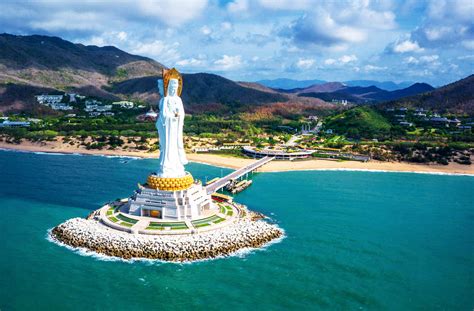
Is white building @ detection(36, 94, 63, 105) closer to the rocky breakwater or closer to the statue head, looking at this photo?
the statue head

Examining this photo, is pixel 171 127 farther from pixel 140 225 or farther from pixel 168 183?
pixel 140 225

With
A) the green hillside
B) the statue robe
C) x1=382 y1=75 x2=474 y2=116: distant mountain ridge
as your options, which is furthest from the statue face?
x1=382 y1=75 x2=474 y2=116: distant mountain ridge

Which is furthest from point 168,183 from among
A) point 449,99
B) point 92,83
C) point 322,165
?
Result: point 92,83

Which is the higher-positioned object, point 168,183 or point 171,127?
point 171,127

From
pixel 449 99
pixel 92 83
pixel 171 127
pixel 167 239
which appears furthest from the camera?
pixel 92 83

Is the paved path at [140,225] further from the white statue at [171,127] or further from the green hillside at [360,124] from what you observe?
the green hillside at [360,124]

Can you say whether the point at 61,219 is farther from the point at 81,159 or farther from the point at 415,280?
the point at 81,159

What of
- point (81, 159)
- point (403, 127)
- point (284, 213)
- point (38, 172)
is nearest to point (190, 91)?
point (403, 127)
